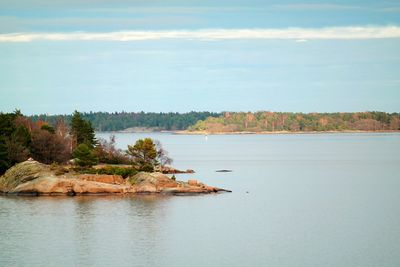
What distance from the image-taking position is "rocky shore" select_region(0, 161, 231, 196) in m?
81.9

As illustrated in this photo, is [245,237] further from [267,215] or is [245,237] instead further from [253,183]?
[253,183]

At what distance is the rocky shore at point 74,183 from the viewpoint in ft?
269

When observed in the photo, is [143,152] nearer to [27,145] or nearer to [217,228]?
[27,145]

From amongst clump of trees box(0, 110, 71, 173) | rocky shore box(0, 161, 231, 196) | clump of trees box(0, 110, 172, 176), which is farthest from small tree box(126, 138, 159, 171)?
rocky shore box(0, 161, 231, 196)

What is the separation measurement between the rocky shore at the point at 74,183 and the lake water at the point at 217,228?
8.04ft

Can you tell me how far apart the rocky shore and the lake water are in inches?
96.5

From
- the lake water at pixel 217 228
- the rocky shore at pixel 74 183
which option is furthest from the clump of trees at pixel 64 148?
the lake water at pixel 217 228

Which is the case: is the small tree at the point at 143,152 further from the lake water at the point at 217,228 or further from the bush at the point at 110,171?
the bush at the point at 110,171

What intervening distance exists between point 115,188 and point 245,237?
1087 inches

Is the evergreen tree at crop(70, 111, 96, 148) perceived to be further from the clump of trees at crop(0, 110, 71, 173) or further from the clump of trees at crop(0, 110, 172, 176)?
the clump of trees at crop(0, 110, 71, 173)

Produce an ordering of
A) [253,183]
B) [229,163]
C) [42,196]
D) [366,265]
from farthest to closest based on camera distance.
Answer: [229,163] → [253,183] → [42,196] → [366,265]

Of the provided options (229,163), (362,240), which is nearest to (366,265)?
(362,240)

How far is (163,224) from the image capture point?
211 ft

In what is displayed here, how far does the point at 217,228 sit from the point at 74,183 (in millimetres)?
24223
